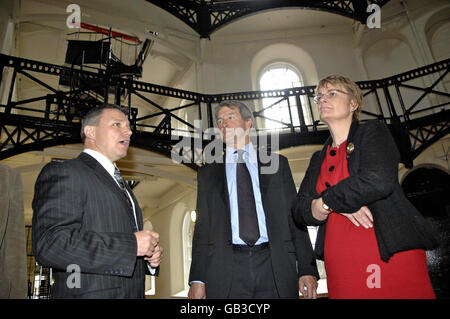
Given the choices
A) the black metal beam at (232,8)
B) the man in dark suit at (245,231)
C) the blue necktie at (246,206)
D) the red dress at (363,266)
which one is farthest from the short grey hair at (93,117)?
the black metal beam at (232,8)

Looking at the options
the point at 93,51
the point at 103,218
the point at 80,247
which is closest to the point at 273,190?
the point at 103,218

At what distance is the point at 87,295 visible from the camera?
4.44 feet

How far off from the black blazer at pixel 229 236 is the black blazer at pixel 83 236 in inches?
20.9

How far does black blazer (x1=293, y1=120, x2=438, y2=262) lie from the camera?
54.7 inches

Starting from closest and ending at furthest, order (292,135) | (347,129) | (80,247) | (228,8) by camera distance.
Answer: (80,247), (347,129), (292,135), (228,8)

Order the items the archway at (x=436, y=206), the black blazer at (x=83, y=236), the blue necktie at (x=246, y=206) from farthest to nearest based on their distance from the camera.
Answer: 1. the archway at (x=436, y=206)
2. the blue necktie at (x=246, y=206)
3. the black blazer at (x=83, y=236)

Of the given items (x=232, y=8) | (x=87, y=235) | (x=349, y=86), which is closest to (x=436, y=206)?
(x=349, y=86)

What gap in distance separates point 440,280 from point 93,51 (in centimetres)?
1109

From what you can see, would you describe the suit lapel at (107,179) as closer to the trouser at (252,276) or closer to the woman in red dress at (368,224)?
the trouser at (252,276)

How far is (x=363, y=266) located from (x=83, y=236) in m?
1.39

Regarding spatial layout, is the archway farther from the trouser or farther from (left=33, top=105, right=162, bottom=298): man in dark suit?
(left=33, top=105, right=162, bottom=298): man in dark suit

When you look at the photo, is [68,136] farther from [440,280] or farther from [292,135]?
[440,280]

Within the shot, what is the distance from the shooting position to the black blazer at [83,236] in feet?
4.29

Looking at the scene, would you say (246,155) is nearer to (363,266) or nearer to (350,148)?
(350,148)
